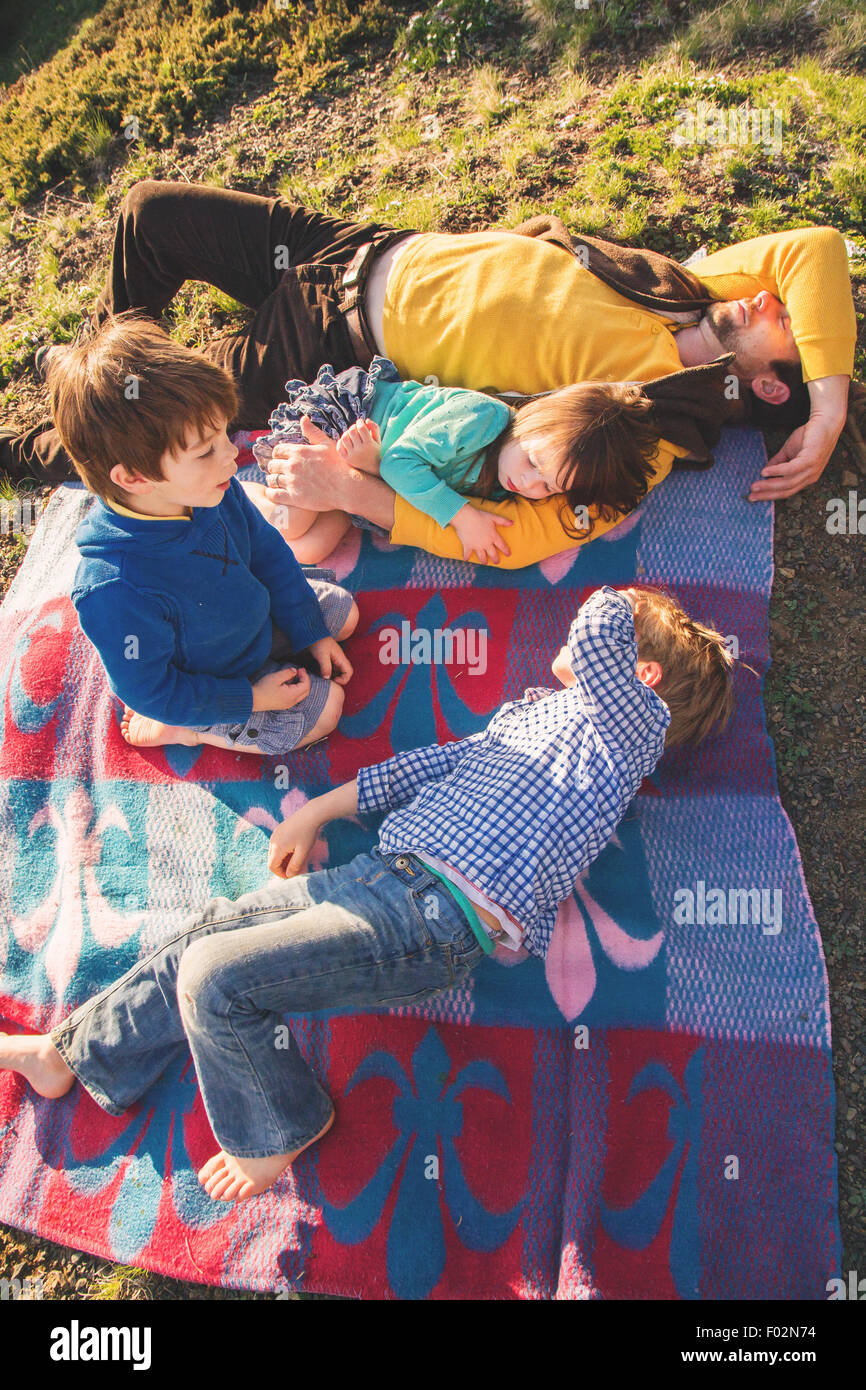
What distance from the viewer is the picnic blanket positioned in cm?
232

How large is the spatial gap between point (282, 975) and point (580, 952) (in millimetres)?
889

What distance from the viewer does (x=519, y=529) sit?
9.96 feet

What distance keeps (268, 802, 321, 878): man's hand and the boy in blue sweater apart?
1.12 ft

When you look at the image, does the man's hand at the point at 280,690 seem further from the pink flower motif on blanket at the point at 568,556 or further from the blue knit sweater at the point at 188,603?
the pink flower motif on blanket at the point at 568,556

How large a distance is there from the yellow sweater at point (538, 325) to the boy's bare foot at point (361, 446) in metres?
0.20

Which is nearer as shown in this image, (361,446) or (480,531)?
(480,531)

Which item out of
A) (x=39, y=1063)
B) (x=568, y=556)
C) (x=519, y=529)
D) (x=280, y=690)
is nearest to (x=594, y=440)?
(x=519, y=529)

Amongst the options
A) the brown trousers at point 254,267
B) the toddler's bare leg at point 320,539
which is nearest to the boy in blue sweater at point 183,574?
the toddler's bare leg at point 320,539

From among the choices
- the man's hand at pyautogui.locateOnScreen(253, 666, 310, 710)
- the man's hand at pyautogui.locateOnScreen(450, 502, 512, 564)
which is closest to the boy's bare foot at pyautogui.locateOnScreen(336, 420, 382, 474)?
the man's hand at pyautogui.locateOnScreen(450, 502, 512, 564)

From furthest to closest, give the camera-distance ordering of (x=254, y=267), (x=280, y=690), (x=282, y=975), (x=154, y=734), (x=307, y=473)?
(x=254, y=267), (x=307, y=473), (x=154, y=734), (x=280, y=690), (x=282, y=975)

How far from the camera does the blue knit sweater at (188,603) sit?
2.37 meters

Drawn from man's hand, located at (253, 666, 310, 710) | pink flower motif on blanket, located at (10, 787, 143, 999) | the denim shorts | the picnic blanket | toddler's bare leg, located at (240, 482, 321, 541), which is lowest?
the picnic blanket

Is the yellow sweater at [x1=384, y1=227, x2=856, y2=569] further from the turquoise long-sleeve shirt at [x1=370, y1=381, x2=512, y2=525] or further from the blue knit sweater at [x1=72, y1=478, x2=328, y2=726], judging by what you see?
the blue knit sweater at [x1=72, y1=478, x2=328, y2=726]

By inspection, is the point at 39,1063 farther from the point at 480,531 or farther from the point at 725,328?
the point at 725,328
